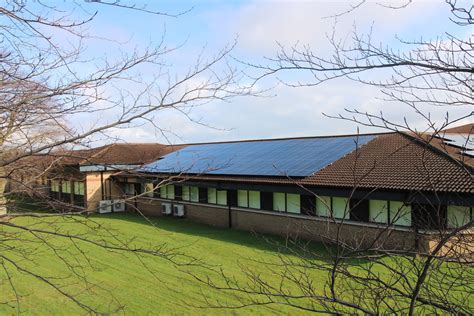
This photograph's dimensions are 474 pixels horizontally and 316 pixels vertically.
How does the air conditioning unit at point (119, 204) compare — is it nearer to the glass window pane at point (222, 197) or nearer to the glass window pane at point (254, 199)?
the glass window pane at point (222, 197)

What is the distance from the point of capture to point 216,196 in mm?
25688

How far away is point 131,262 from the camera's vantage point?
1552 cm

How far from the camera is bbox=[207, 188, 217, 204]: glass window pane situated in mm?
25781

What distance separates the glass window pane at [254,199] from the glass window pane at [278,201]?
1275 millimetres

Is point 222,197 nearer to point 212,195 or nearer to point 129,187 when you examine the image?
point 212,195

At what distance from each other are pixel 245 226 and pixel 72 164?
18.3 m

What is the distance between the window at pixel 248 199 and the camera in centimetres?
2280

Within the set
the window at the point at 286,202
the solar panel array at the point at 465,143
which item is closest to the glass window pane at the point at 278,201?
the window at the point at 286,202

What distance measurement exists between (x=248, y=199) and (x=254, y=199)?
0.48 meters

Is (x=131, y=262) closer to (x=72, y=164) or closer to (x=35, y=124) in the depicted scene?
(x=72, y=164)

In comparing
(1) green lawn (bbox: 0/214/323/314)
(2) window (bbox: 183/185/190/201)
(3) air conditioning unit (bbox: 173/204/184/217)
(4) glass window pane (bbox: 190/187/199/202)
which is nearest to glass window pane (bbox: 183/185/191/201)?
(2) window (bbox: 183/185/190/201)

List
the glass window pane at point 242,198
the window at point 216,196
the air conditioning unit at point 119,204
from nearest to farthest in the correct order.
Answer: the air conditioning unit at point 119,204, the glass window pane at point 242,198, the window at point 216,196

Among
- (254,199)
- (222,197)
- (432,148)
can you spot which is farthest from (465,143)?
(222,197)

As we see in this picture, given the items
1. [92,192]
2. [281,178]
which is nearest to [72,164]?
[281,178]
